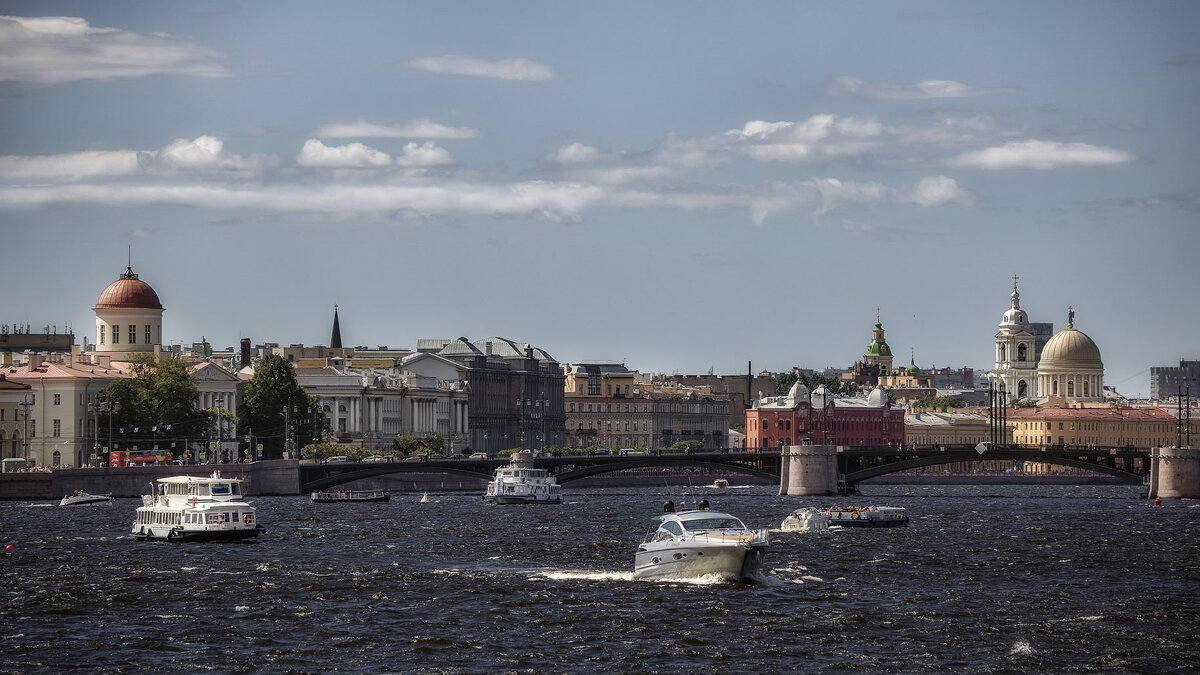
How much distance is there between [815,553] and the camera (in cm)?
7775

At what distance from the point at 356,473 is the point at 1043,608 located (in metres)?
74.8

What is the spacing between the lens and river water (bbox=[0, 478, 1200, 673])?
48094 millimetres

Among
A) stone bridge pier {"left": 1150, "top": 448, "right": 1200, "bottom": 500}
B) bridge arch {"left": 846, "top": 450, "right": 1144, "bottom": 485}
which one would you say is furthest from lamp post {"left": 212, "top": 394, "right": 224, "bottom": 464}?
stone bridge pier {"left": 1150, "top": 448, "right": 1200, "bottom": 500}

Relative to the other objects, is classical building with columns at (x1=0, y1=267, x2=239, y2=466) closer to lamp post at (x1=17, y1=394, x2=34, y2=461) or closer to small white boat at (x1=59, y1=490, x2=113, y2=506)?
lamp post at (x1=17, y1=394, x2=34, y2=461)

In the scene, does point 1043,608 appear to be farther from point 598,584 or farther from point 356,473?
point 356,473

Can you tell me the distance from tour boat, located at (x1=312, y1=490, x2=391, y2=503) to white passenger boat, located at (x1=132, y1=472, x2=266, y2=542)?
113ft

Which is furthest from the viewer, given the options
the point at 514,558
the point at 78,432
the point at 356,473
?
the point at 78,432

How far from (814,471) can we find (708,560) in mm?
71634

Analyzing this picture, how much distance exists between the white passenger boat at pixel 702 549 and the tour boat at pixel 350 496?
60.1 meters

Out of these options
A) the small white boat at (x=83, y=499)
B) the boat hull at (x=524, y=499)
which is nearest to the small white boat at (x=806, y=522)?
the boat hull at (x=524, y=499)

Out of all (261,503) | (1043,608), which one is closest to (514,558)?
(1043,608)

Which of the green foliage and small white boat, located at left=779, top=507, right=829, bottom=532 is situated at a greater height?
the green foliage

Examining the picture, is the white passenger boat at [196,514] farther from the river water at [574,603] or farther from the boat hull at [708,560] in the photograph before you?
the boat hull at [708,560]

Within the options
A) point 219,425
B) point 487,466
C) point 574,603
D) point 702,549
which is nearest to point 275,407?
point 219,425
